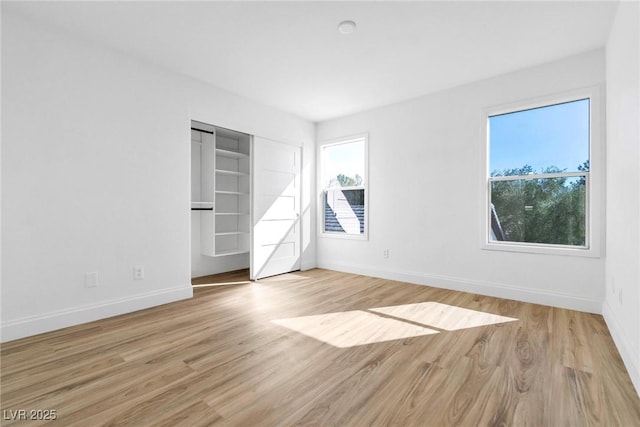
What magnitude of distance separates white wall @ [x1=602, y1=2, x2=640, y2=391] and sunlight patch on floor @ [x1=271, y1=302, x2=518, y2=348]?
83cm

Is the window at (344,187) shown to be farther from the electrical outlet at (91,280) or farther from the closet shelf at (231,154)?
the electrical outlet at (91,280)

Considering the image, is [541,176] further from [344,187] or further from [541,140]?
[344,187]

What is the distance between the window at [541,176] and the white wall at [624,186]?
0.36m

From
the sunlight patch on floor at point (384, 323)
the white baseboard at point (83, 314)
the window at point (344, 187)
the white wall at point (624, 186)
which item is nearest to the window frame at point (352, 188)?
the window at point (344, 187)

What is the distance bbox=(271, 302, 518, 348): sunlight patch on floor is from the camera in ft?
7.90

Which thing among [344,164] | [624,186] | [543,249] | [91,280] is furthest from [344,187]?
[91,280]

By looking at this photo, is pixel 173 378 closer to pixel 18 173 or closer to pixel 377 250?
pixel 18 173

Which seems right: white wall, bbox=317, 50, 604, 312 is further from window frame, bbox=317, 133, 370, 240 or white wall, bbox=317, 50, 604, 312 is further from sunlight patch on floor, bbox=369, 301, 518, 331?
sunlight patch on floor, bbox=369, 301, 518, 331

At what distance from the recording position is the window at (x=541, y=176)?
3.10 metres

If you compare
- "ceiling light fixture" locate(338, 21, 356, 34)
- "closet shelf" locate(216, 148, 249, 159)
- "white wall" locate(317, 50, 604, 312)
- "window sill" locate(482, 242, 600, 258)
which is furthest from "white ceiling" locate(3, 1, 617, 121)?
"window sill" locate(482, 242, 600, 258)

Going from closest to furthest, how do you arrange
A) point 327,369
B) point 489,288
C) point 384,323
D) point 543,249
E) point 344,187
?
point 327,369
point 384,323
point 543,249
point 489,288
point 344,187

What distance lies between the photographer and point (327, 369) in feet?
6.27

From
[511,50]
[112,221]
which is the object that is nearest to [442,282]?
[511,50]

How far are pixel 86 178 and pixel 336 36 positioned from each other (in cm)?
262
